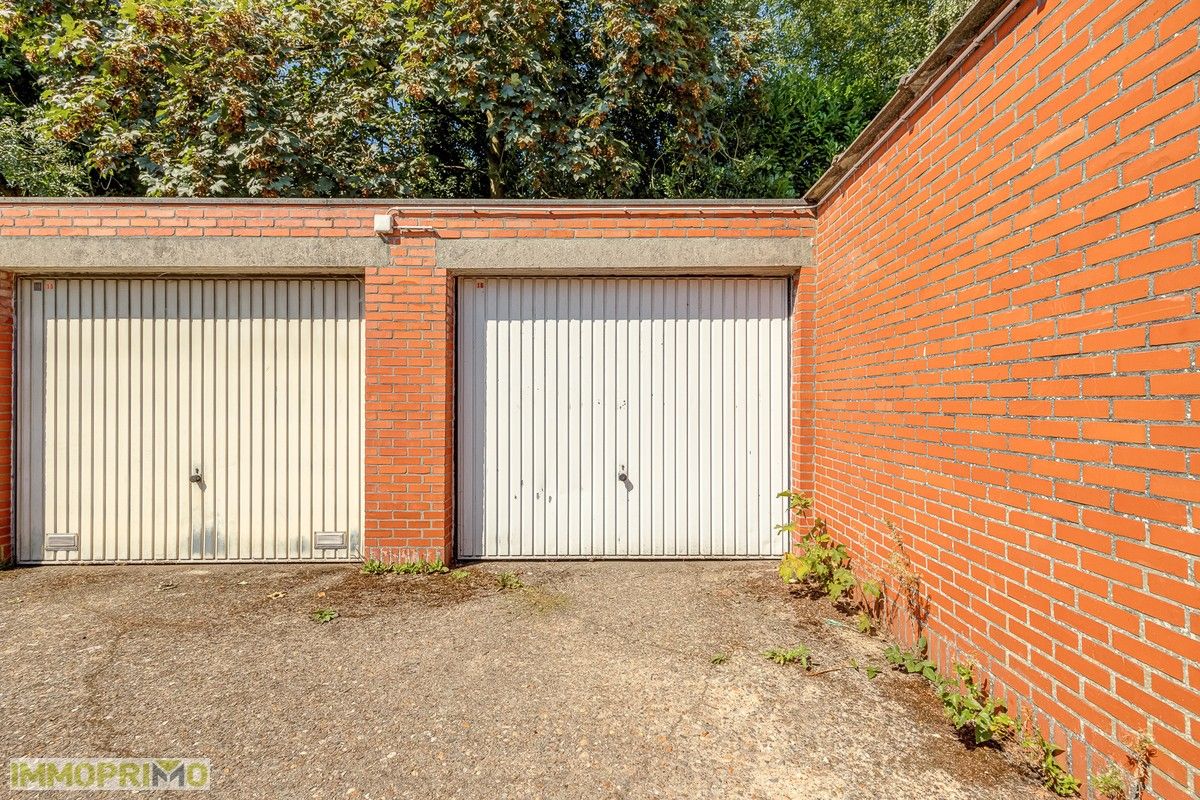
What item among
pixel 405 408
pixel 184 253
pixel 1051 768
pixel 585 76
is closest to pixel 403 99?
pixel 585 76

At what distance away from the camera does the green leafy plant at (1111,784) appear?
5.74 feet

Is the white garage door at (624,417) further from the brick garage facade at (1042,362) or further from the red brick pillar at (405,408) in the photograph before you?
the brick garage facade at (1042,362)

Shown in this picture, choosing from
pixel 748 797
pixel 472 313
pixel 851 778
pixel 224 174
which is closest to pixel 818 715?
pixel 851 778

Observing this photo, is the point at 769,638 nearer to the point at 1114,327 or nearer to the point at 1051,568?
the point at 1051,568

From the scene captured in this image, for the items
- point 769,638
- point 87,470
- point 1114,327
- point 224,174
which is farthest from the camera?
point 224,174

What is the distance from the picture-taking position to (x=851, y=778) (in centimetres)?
209

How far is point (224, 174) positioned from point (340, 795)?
26.1ft

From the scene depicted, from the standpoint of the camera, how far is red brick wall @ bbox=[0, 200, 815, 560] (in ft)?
14.2

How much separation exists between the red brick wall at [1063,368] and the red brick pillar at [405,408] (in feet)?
11.0

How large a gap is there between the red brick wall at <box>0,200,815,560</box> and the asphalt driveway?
641 millimetres

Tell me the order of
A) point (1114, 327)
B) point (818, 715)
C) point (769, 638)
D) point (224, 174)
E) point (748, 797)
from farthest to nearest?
point (224, 174) < point (769, 638) < point (818, 715) < point (748, 797) < point (1114, 327)

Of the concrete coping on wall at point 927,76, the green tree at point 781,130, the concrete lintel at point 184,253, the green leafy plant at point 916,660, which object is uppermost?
the green tree at point 781,130

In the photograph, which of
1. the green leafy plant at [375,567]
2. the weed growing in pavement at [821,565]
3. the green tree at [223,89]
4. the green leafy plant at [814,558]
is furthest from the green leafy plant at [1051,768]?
the green tree at [223,89]

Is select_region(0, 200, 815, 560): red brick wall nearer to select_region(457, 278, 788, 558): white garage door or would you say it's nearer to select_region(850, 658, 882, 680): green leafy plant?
select_region(457, 278, 788, 558): white garage door
